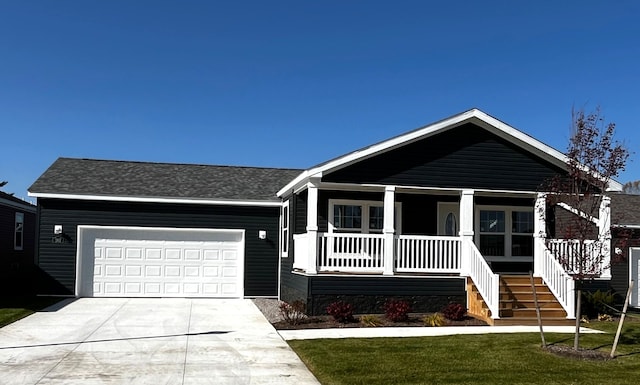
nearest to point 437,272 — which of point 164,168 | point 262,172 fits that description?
point 262,172

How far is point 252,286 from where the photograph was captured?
20.7 meters

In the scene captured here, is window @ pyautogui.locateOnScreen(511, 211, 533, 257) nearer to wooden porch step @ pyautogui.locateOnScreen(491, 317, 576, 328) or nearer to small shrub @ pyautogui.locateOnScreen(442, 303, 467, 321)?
wooden porch step @ pyautogui.locateOnScreen(491, 317, 576, 328)

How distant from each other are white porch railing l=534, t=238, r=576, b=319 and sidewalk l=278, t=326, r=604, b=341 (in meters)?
0.71

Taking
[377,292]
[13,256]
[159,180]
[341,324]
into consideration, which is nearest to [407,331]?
[341,324]

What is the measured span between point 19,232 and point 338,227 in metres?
14.6

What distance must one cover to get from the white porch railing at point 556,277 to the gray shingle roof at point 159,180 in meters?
8.55

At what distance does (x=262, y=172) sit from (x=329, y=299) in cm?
984

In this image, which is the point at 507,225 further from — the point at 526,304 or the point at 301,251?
the point at 301,251

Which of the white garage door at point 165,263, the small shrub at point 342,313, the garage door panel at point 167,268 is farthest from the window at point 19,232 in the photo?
the small shrub at point 342,313

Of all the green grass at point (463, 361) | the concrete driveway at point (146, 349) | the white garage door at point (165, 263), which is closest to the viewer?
the concrete driveway at point (146, 349)

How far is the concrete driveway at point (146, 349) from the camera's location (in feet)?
28.5

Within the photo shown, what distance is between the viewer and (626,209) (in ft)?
72.2

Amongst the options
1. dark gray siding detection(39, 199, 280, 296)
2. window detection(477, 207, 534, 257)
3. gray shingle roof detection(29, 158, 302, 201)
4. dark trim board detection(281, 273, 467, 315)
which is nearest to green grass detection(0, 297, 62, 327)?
dark gray siding detection(39, 199, 280, 296)

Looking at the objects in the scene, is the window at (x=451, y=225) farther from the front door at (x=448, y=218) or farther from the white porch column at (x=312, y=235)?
the white porch column at (x=312, y=235)
